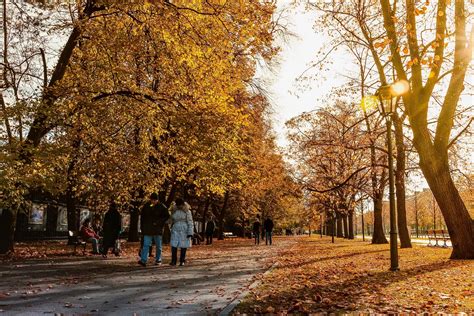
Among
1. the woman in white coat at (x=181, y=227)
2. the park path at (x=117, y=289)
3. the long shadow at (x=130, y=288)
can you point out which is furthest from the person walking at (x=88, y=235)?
the long shadow at (x=130, y=288)

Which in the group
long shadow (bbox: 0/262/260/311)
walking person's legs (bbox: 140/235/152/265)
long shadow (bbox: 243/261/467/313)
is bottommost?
long shadow (bbox: 0/262/260/311)

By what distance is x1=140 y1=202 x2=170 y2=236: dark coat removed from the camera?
1331cm

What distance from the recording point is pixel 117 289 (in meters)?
8.40

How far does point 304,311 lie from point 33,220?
26.8 metres

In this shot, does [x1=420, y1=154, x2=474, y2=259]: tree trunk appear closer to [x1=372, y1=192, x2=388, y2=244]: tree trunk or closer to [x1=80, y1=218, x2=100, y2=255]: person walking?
[x1=80, y1=218, x2=100, y2=255]: person walking

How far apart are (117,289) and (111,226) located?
26.6ft

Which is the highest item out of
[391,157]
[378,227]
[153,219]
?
[391,157]

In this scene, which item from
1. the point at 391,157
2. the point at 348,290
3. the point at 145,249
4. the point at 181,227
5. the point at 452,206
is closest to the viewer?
the point at 348,290

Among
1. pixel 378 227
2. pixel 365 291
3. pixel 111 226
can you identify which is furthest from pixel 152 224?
pixel 378 227

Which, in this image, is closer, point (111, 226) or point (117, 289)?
point (117, 289)


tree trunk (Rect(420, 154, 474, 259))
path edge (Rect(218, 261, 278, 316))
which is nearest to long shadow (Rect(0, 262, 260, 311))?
path edge (Rect(218, 261, 278, 316))

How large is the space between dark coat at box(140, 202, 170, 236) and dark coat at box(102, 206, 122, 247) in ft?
10.4

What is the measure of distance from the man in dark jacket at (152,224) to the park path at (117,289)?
700 millimetres

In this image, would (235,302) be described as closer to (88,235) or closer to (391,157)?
(391,157)
